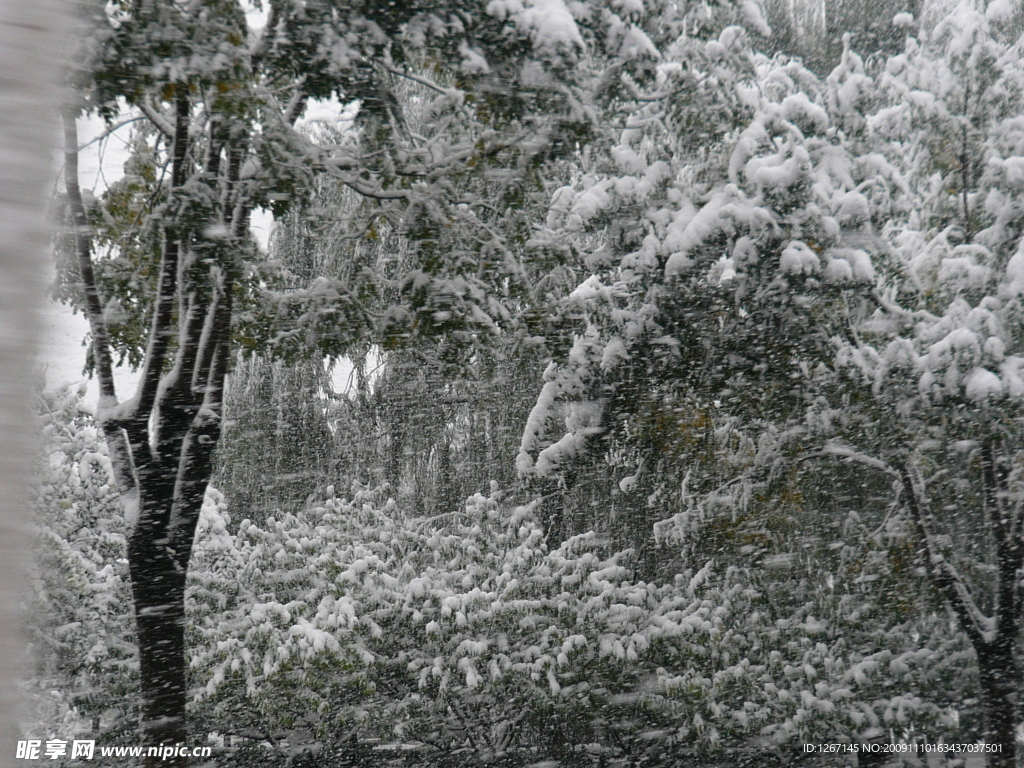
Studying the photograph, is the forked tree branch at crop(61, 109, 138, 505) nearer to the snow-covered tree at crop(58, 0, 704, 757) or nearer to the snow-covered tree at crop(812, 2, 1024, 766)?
the snow-covered tree at crop(58, 0, 704, 757)

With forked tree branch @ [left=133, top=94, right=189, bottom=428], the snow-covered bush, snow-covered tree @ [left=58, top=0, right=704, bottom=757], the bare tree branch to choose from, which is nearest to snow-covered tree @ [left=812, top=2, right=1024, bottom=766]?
the bare tree branch

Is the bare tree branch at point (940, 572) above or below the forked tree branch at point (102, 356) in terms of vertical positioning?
below

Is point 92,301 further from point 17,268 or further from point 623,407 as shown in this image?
point 623,407

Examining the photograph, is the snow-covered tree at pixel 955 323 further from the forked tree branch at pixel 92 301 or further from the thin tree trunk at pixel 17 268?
the thin tree trunk at pixel 17 268

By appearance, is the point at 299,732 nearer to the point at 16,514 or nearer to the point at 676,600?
Result: the point at 676,600

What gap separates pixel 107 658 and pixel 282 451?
1288 mm

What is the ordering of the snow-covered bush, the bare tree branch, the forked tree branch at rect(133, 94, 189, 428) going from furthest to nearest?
the bare tree branch < the snow-covered bush < the forked tree branch at rect(133, 94, 189, 428)

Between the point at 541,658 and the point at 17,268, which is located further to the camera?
the point at 541,658

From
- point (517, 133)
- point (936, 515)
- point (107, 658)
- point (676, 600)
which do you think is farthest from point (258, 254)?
point (936, 515)

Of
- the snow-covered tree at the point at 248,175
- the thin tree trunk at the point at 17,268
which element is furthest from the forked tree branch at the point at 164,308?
the thin tree trunk at the point at 17,268

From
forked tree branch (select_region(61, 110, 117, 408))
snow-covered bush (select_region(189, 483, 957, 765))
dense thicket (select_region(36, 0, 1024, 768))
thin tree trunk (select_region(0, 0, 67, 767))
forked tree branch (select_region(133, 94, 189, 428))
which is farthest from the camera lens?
snow-covered bush (select_region(189, 483, 957, 765))

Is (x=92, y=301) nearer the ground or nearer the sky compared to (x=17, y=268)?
nearer the sky

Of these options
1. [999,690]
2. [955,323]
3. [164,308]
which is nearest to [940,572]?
[999,690]

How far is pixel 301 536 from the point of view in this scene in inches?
146
